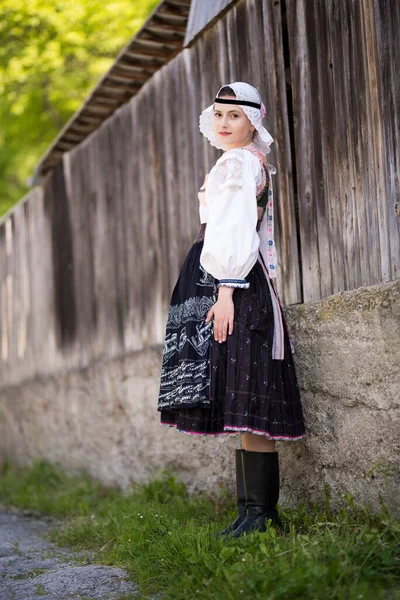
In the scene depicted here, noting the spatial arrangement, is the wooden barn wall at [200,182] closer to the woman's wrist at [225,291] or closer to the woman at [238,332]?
the woman at [238,332]

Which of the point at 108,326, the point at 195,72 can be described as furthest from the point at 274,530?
the point at 108,326

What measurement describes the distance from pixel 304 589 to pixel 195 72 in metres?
3.56

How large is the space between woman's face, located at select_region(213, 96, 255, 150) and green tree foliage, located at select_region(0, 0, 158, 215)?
631 cm

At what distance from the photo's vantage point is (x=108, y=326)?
6.55 m

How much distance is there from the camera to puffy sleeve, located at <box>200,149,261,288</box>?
3281 millimetres

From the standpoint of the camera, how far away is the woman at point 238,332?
3.32 meters

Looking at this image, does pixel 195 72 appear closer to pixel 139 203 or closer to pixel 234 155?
pixel 139 203

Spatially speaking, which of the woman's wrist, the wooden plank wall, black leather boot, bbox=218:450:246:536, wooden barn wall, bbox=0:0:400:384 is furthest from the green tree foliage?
black leather boot, bbox=218:450:246:536

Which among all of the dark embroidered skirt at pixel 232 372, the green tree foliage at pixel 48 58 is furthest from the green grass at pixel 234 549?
the green tree foliage at pixel 48 58

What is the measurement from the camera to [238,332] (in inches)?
133

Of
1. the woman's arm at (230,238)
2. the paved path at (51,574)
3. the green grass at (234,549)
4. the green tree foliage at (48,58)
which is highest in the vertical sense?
the green tree foliage at (48,58)

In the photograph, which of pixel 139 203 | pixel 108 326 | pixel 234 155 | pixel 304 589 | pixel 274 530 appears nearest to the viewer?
pixel 304 589

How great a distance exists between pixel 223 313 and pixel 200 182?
1884 millimetres

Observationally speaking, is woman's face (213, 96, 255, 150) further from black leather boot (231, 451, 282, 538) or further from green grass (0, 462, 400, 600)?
green grass (0, 462, 400, 600)
